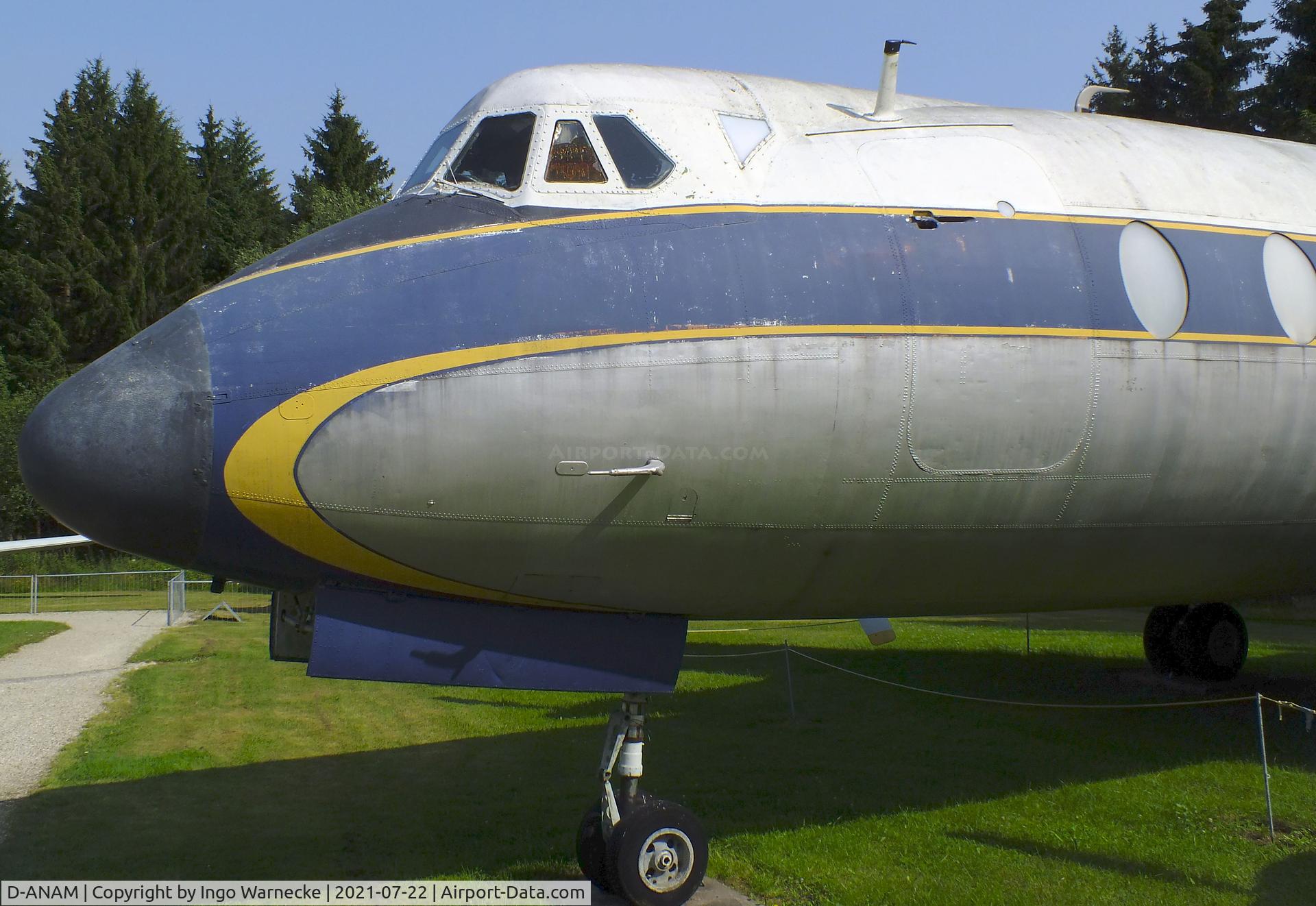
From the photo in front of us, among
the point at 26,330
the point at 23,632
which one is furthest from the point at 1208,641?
the point at 26,330

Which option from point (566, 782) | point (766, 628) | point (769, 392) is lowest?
point (766, 628)

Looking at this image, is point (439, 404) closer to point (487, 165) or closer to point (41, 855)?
point (487, 165)

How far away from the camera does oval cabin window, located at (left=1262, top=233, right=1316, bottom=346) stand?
6484mm

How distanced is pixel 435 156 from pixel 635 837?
3776 millimetres

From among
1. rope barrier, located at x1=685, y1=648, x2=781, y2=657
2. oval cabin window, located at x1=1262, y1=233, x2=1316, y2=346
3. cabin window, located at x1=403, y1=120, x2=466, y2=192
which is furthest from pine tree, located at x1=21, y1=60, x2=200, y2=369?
oval cabin window, located at x1=1262, y1=233, x2=1316, y2=346

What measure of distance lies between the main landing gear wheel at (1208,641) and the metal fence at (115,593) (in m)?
18.3

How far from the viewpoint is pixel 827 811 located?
8.02 metres

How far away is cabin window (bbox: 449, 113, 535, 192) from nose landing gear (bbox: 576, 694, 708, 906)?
280cm

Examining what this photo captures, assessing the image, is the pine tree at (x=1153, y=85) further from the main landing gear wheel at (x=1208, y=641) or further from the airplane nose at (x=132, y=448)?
the airplane nose at (x=132, y=448)

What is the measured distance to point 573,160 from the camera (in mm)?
5770

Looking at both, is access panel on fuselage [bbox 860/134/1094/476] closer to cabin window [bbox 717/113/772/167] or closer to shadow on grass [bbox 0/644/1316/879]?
cabin window [bbox 717/113/772/167]

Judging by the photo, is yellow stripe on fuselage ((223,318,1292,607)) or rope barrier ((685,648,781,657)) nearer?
yellow stripe on fuselage ((223,318,1292,607))

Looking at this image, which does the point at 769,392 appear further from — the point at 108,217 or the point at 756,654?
the point at 108,217

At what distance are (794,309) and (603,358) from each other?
969 millimetres
